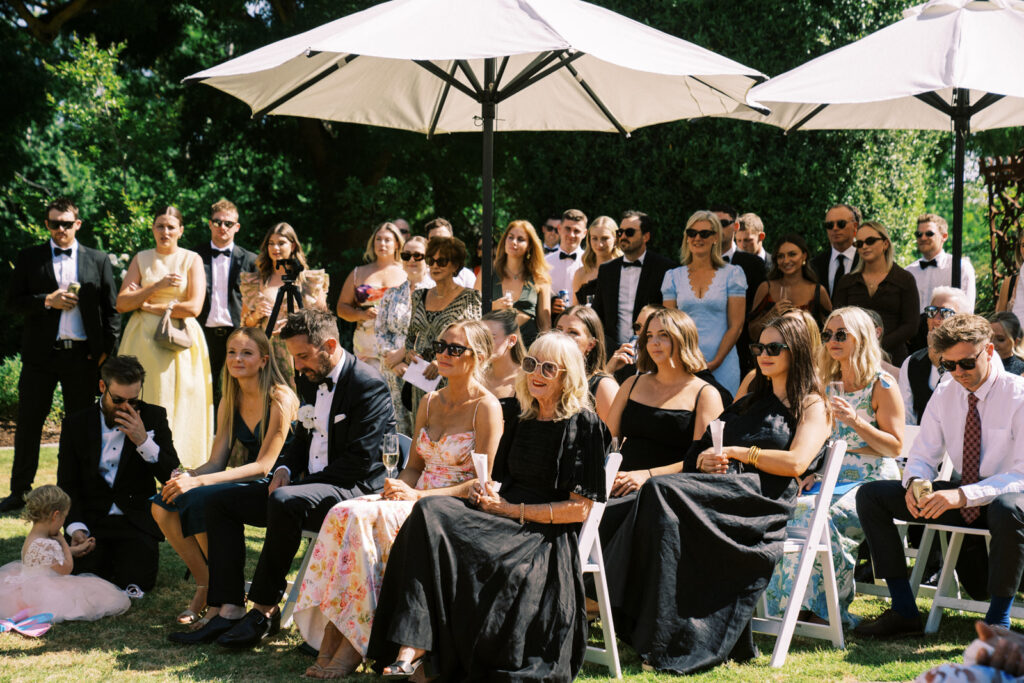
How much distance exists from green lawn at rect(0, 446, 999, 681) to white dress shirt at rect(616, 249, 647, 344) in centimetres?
268

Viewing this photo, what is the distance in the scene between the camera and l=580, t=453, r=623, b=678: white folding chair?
15.6 ft

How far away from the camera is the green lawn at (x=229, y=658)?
475cm

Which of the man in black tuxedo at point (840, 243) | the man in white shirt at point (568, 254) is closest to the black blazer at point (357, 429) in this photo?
the man in white shirt at point (568, 254)

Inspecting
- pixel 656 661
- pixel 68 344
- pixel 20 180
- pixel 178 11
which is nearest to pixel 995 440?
pixel 656 661

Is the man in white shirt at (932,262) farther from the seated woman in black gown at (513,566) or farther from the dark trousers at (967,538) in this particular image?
the seated woman in black gown at (513,566)

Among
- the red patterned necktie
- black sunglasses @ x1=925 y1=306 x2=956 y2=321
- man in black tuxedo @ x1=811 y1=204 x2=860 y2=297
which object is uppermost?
man in black tuxedo @ x1=811 y1=204 x2=860 y2=297

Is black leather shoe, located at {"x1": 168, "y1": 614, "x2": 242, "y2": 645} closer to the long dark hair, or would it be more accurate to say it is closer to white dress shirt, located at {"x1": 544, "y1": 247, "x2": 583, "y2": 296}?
the long dark hair

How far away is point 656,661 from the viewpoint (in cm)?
475

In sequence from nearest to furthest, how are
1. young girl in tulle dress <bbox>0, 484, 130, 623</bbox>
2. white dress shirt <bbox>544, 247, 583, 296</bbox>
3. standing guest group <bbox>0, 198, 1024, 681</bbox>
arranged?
standing guest group <bbox>0, 198, 1024, 681</bbox>
young girl in tulle dress <bbox>0, 484, 130, 623</bbox>
white dress shirt <bbox>544, 247, 583, 296</bbox>

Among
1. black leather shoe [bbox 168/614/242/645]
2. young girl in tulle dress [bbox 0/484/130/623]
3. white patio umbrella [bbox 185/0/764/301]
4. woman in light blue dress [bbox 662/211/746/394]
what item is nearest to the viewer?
black leather shoe [bbox 168/614/242/645]

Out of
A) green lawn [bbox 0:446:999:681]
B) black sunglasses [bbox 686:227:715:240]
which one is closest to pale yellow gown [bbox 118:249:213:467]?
green lawn [bbox 0:446:999:681]

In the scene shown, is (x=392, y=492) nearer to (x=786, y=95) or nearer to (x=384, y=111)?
(x=786, y=95)

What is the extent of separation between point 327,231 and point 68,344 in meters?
7.16

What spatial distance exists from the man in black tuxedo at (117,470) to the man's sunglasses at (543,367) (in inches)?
98.6
